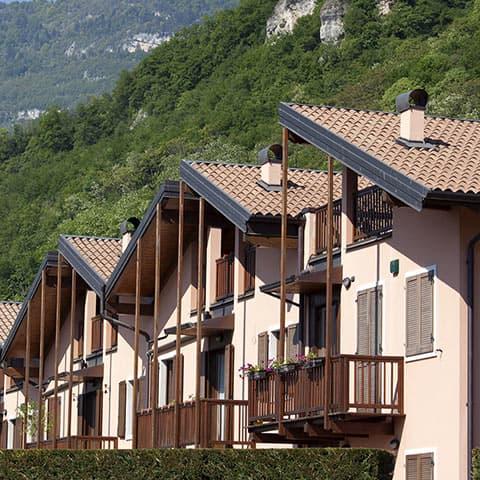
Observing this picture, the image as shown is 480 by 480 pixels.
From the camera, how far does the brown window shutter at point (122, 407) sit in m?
42.1

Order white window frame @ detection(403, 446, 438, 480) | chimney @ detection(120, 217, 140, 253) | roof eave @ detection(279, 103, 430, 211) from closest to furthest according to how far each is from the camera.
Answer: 1. roof eave @ detection(279, 103, 430, 211)
2. white window frame @ detection(403, 446, 438, 480)
3. chimney @ detection(120, 217, 140, 253)

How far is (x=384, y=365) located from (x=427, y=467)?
6.24ft

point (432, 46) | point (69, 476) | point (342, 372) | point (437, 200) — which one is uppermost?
point (432, 46)

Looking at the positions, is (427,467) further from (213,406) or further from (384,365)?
(213,406)

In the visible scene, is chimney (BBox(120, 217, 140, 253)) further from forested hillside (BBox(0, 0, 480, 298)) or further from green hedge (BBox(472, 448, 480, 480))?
forested hillside (BBox(0, 0, 480, 298))

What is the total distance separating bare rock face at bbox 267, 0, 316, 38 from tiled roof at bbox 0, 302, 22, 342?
103292 mm

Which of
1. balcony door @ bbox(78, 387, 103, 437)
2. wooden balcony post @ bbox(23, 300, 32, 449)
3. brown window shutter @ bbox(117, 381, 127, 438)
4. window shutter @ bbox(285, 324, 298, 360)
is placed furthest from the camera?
balcony door @ bbox(78, 387, 103, 437)

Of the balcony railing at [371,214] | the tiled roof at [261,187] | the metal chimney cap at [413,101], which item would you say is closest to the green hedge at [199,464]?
the balcony railing at [371,214]

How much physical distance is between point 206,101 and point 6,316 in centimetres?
9073

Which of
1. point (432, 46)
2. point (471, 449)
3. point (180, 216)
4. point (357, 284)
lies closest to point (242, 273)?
point (180, 216)

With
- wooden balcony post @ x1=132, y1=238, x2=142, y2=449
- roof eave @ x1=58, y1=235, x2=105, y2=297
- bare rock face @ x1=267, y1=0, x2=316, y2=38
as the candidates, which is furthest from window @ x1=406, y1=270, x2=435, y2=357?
bare rock face @ x1=267, y1=0, x2=316, y2=38

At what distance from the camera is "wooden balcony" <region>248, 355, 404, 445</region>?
2736 cm

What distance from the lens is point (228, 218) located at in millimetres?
33312

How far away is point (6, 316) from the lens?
56969 mm
